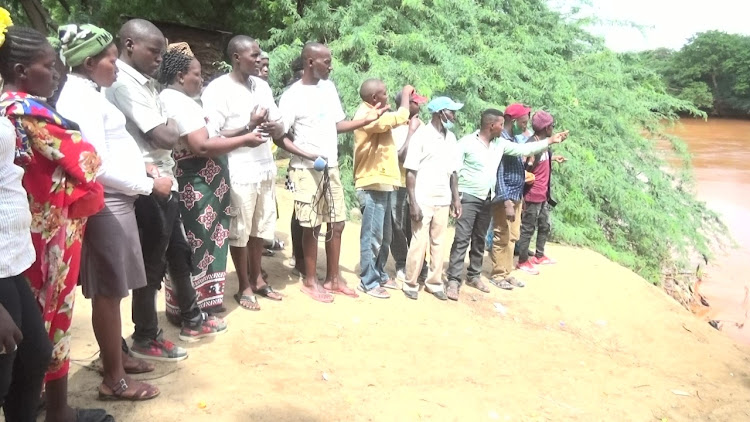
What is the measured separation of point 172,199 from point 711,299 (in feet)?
30.3

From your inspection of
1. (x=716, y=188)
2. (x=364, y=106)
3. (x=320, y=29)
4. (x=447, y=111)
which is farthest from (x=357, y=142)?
(x=716, y=188)

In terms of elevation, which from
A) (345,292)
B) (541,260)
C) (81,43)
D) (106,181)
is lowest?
(541,260)

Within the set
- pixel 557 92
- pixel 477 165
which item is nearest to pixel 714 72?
pixel 557 92

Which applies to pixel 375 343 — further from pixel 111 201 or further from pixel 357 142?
pixel 111 201

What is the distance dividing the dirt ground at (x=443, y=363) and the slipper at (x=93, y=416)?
0.16 meters

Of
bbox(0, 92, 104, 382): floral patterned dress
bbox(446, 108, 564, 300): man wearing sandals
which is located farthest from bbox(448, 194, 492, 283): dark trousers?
bbox(0, 92, 104, 382): floral patterned dress

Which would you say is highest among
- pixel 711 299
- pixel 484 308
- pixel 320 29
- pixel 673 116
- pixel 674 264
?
pixel 320 29

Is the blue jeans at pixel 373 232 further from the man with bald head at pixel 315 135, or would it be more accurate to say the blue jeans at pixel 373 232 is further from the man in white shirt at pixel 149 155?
the man in white shirt at pixel 149 155

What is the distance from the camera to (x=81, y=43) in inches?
101

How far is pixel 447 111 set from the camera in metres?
4.89

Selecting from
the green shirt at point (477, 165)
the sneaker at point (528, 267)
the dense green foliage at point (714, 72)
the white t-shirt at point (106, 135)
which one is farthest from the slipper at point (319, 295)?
the dense green foliage at point (714, 72)

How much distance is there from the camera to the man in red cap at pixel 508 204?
5.64 metres

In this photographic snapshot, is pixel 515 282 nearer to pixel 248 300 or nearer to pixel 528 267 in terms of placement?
pixel 528 267

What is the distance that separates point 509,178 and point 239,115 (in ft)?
9.23
